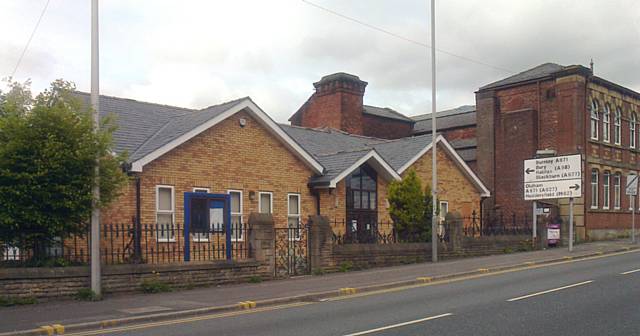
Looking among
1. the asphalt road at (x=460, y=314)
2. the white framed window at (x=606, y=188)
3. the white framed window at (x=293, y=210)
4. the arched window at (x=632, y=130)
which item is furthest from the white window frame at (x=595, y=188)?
the asphalt road at (x=460, y=314)

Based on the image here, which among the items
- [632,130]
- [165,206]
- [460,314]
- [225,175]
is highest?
[632,130]

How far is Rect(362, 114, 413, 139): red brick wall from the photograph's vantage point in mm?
44750

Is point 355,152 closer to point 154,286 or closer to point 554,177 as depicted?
point 554,177

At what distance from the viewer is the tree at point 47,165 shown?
1323cm

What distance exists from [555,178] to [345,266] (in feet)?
37.7

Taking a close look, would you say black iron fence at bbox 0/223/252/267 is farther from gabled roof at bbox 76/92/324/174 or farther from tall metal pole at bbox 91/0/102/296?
gabled roof at bbox 76/92/324/174

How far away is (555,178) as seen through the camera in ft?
87.6

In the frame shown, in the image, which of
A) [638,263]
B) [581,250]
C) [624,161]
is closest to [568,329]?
[638,263]

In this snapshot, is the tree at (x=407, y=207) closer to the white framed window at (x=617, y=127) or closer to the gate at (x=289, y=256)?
the gate at (x=289, y=256)

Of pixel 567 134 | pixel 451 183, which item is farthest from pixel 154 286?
pixel 567 134

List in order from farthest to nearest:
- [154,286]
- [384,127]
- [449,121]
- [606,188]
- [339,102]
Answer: [384,127], [449,121], [339,102], [606,188], [154,286]

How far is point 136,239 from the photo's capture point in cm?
1642

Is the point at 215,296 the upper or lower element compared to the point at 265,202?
lower

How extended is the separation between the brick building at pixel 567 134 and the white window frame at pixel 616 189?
0.06m
